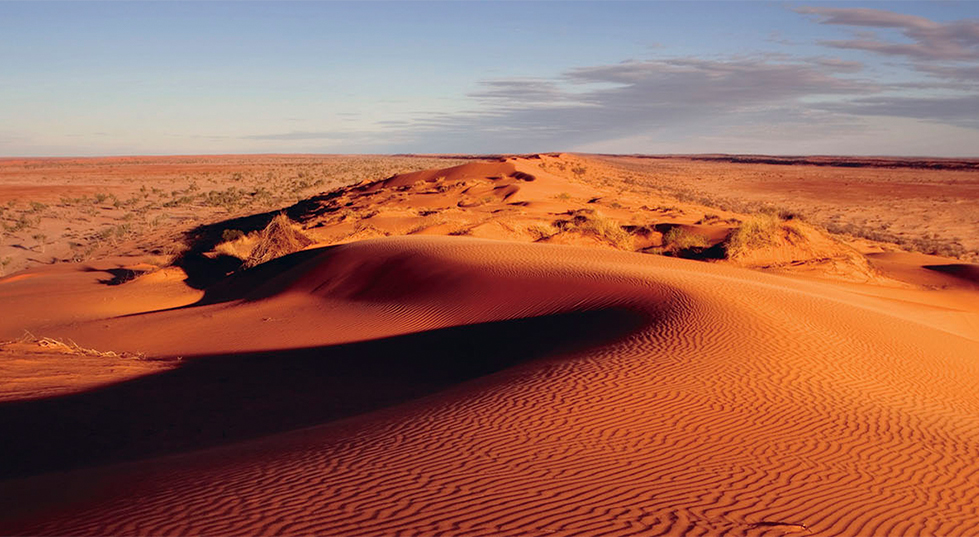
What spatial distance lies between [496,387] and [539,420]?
1.60m

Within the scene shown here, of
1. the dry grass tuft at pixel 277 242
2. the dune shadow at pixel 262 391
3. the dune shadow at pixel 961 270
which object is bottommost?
the dune shadow at pixel 262 391

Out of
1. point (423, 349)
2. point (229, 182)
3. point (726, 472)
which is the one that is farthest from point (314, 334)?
point (229, 182)

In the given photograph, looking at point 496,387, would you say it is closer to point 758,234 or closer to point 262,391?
point 262,391

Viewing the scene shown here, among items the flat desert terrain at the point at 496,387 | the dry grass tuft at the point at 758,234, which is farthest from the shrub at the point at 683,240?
the dry grass tuft at the point at 758,234

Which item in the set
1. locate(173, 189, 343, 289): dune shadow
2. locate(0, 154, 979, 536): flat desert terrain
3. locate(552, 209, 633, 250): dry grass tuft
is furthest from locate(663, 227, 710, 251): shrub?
locate(173, 189, 343, 289): dune shadow

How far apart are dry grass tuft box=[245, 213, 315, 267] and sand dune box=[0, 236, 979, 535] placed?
7.20m

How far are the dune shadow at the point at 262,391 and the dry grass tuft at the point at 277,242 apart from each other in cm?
1095

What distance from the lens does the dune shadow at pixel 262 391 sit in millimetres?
8930

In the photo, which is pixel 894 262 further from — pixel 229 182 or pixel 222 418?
pixel 229 182

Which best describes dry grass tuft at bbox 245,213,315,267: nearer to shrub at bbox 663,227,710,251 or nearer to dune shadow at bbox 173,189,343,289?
dune shadow at bbox 173,189,343,289

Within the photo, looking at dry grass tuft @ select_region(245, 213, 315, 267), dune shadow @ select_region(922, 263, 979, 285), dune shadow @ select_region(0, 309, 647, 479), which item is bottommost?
dune shadow @ select_region(0, 309, 647, 479)

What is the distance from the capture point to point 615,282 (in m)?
15.6

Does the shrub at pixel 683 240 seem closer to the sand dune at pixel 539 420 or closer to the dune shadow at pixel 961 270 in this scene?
the dune shadow at pixel 961 270

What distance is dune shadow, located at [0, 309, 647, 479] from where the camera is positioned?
→ 8.93m
